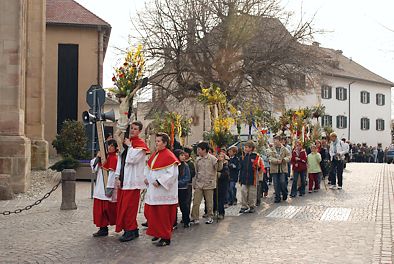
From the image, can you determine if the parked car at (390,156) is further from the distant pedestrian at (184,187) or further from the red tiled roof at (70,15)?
the distant pedestrian at (184,187)

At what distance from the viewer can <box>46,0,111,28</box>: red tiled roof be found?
36.8 metres

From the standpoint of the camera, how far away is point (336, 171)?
774 inches

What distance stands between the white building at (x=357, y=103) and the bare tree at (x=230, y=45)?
87.0 feet

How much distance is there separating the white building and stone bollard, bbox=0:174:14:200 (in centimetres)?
4360

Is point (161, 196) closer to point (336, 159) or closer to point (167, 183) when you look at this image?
point (167, 183)

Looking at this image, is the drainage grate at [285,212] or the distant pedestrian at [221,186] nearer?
the distant pedestrian at [221,186]

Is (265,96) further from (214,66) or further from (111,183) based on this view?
(111,183)

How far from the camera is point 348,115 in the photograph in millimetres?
61938

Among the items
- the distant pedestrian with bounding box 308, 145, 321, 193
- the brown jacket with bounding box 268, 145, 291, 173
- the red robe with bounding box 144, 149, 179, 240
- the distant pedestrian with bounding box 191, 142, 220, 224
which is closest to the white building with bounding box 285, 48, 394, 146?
the distant pedestrian with bounding box 308, 145, 321, 193

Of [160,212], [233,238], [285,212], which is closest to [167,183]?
[160,212]

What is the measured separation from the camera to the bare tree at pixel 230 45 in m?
29.8

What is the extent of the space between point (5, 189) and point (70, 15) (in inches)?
961

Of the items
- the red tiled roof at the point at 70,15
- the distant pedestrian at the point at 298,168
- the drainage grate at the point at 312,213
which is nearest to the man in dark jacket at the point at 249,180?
the drainage grate at the point at 312,213

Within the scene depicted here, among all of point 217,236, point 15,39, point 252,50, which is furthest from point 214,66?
point 217,236
